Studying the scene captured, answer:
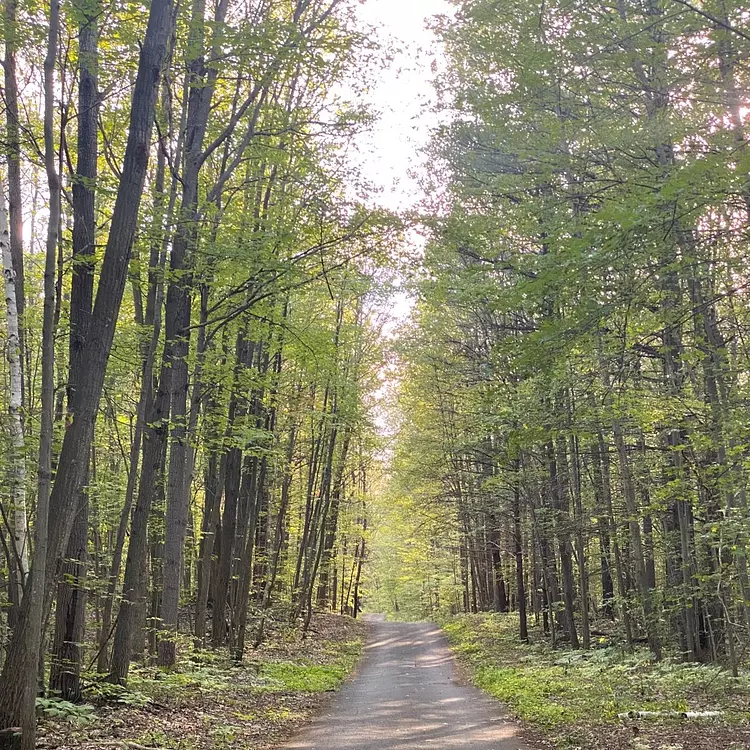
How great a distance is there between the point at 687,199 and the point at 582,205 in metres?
3.74

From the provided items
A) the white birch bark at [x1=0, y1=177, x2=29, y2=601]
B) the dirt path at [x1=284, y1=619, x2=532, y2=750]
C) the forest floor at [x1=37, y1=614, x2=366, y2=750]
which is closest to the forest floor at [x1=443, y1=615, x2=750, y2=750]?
the dirt path at [x1=284, y1=619, x2=532, y2=750]

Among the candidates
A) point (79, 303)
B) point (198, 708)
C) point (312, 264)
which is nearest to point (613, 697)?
point (198, 708)

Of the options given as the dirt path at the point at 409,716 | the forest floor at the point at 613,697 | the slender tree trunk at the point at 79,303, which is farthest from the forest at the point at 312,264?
the dirt path at the point at 409,716

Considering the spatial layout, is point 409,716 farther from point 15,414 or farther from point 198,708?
point 15,414

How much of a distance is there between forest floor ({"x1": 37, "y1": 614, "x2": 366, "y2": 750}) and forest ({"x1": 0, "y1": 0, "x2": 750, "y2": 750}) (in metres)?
0.31

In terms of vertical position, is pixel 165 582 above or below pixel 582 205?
below

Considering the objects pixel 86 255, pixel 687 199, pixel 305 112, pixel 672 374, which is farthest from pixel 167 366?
pixel 672 374

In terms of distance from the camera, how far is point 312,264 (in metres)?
10.3

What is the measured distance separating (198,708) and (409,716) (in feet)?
10.5

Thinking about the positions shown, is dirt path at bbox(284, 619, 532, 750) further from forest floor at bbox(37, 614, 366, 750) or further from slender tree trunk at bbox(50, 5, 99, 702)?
slender tree trunk at bbox(50, 5, 99, 702)

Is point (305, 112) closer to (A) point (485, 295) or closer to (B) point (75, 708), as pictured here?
(A) point (485, 295)

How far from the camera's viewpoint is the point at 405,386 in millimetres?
25109

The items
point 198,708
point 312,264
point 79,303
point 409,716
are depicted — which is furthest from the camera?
point 312,264

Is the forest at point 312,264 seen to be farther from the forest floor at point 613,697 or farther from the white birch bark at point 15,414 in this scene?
the forest floor at point 613,697
